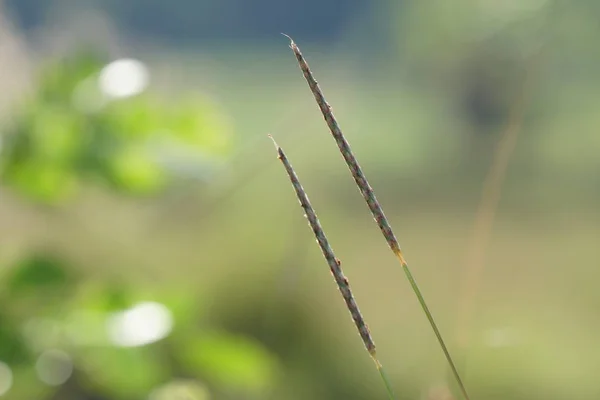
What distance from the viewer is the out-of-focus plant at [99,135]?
2.56ft

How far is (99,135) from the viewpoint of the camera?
793mm

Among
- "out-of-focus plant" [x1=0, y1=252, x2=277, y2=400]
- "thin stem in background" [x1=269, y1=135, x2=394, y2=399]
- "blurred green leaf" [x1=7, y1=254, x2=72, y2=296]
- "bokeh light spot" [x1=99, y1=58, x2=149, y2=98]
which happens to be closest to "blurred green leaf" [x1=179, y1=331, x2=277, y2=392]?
"out-of-focus plant" [x1=0, y1=252, x2=277, y2=400]

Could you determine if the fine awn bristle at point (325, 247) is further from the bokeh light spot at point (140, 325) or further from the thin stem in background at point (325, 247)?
the bokeh light spot at point (140, 325)

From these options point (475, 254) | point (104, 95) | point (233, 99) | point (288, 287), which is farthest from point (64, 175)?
point (233, 99)

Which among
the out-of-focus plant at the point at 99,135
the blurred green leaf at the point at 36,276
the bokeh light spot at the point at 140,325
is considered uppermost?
the out-of-focus plant at the point at 99,135

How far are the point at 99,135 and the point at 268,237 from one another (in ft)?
5.88

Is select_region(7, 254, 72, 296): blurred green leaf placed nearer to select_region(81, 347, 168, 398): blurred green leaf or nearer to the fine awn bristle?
select_region(81, 347, 168, 398): blurred green leaf

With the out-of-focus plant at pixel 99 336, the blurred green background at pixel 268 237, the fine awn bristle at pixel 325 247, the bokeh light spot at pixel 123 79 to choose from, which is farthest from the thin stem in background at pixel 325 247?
the bokeh light spot at pixel 123 79

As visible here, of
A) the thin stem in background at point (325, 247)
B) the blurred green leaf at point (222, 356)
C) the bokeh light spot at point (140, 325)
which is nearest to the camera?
the thin stem in background at point (325, 247)

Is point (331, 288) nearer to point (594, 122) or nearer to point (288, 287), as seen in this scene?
point (288, 287)

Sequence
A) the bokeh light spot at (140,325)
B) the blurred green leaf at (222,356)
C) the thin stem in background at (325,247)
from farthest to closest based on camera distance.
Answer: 1. the blurred green leaf at (222,356)
2. the bokeh light spot at (140,325)
3. the thin stem in background at (325,247)

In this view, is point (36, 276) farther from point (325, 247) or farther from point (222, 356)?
point (325, 247)

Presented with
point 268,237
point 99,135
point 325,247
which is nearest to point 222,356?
point 99,135

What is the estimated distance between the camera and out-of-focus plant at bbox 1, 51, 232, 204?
78 centimetres
